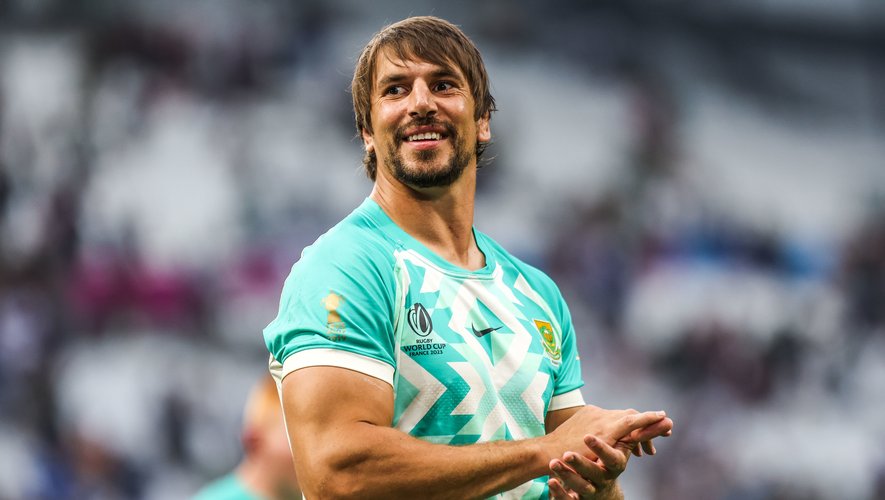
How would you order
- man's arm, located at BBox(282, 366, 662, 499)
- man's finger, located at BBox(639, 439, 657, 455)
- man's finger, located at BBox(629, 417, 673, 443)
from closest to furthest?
man's arm, located at BBox(282, 366, 662, 499), man's finger, located at BBox(629, 417, 673, 443), man's finger, located at BBox(639, 439, 657, 455)

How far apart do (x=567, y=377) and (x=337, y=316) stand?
3.14 feet

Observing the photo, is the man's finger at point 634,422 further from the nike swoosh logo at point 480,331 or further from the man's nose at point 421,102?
the man's nose at point 421,102

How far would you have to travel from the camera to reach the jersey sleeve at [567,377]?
11.5 feet

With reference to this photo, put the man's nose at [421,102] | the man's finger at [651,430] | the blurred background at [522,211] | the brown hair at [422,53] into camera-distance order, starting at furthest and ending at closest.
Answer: the blurred background at [522,211]
the brown hair at [422,53]
the man's nose at [421,102]
the man's finger at [651,430]

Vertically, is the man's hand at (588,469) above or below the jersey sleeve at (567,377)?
below

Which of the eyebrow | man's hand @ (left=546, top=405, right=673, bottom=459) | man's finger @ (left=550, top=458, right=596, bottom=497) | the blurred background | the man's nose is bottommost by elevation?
man's finger @ (left=550, top=458, right=596, bottom=497)

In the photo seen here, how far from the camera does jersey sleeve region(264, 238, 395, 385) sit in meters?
2.86

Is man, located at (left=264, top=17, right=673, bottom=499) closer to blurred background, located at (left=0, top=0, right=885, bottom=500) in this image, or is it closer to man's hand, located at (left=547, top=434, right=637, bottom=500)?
man's hand, located at (left=547, top=434, right=637, bottom=500)

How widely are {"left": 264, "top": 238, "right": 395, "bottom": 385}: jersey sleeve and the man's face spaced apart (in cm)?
40

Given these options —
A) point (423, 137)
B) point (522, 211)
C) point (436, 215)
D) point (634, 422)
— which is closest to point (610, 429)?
point (634, 422)

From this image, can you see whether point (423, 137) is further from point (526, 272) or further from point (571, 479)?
point (571, 479)

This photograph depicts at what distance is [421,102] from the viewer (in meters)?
3.35

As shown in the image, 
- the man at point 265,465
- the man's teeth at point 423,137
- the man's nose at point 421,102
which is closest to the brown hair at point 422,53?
the man's nose at point 421,102

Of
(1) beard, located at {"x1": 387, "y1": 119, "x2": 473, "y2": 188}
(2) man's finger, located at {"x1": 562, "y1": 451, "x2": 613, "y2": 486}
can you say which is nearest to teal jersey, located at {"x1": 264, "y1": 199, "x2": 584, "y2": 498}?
(1) beard, located at {"x1": 387, "y1": 119, "x2": 473, "y2": 188}
